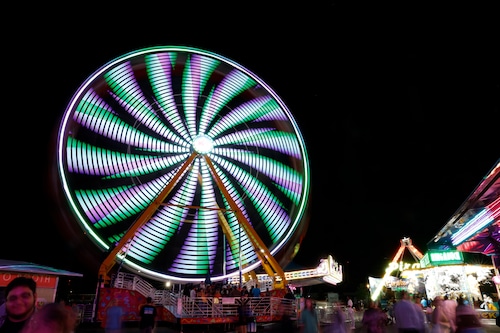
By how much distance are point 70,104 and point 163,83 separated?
584cm

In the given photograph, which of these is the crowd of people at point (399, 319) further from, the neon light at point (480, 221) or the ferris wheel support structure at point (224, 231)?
the ferris wheel support structure at point (224, 231)

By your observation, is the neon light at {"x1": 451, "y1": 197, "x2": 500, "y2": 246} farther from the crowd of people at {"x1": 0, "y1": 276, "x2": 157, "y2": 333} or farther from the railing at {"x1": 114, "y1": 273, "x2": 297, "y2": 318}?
the crowd of people at {"x1": 0, "y1": 276, "x2": 157, "y2": 333}

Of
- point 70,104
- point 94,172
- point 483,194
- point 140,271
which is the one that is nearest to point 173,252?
point 140,271

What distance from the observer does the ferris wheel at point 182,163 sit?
18.1 metres

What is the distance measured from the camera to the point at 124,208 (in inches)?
757

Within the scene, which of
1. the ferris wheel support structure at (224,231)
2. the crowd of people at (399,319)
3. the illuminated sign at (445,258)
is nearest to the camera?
the crowd of people at (399,319)

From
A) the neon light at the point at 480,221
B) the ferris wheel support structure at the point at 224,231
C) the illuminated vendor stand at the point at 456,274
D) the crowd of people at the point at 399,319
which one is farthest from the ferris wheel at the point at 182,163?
the crowd of people at the point at 399,319

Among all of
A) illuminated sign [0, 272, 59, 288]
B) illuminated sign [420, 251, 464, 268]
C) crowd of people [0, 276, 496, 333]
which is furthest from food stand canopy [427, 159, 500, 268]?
illuminated sign [0, 272, 59, 288]

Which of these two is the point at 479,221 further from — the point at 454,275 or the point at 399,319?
the point at 399,319

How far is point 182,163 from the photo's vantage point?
863 inches

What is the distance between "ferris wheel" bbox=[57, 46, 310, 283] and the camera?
714 inches

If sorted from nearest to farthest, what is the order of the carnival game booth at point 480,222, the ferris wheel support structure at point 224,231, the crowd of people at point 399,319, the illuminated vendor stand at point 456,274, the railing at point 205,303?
the crowd of people at point 399,319 < the carnival game booth at point 480,222 < the railing at point 205,303 < the ferris wheel support structure at point 224,231 < the illuminated vendor stand at point 456,274

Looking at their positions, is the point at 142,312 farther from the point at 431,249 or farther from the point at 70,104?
the point at 431,249

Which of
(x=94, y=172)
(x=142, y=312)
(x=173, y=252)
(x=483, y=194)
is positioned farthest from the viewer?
(x=173, y=252)
